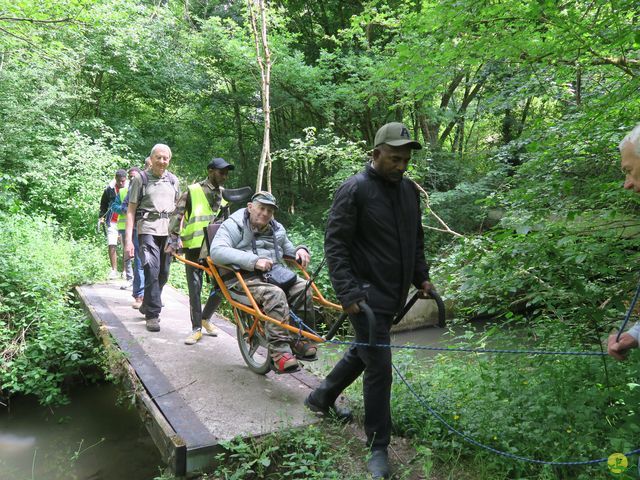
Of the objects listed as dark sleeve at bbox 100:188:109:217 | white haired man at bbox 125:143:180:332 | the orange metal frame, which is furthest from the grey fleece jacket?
dark sleeve at bbox 100:188:109:217

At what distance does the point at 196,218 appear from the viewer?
5.34 meters

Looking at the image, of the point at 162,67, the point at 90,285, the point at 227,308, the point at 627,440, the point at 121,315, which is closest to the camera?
the point at 627,440

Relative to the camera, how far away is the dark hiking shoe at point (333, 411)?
3586 mm

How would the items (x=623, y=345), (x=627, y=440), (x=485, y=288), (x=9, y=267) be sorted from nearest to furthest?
(x=623, y=345) < (x=627, y=440) < (x=485, y=288) < (x=9, y=267)

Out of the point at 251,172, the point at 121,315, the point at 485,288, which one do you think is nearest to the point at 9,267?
the point at 121,315

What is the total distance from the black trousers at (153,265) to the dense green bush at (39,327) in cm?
88

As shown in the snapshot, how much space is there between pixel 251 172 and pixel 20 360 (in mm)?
11072

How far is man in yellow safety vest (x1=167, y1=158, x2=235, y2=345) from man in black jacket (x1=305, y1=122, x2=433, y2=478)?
2.63m

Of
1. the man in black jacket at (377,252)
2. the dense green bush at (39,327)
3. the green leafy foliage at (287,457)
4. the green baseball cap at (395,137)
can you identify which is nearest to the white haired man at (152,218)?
the dense green bush at (39,327)

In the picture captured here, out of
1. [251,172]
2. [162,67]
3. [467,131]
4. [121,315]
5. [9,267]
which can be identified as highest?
[162,67]

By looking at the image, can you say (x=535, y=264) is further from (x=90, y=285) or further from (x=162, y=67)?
(x=162, y=67)

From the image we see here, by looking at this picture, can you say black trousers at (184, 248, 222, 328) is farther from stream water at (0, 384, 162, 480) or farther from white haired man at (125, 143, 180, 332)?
stream water at (0, 384, 162, 480)

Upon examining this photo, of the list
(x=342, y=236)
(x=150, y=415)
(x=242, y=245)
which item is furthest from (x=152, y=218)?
(x=342, y=236)

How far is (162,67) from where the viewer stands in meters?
15.7
